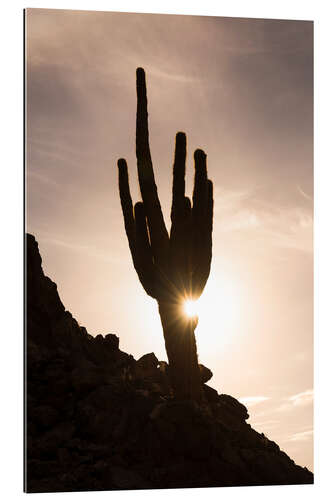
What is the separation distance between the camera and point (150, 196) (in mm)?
12164

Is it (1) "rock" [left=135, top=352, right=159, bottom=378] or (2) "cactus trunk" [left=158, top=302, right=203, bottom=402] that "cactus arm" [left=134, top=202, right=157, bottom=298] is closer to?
(2) "cactus trunk" [left=158, top=302, right=203, bottom=402]

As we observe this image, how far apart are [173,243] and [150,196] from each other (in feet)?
2.18

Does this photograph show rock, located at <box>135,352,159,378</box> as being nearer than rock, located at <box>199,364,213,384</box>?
No

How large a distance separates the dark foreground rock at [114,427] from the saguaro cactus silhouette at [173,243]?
2.05 ft

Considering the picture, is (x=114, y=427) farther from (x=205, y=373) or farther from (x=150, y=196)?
(x=150, y=196)

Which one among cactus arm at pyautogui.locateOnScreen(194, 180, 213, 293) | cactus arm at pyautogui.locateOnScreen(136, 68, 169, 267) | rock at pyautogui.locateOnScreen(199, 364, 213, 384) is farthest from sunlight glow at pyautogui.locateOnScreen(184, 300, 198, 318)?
rock at pyautogui.locateOnScreen(199, 364, 213, 384)

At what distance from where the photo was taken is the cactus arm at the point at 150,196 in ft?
39.3

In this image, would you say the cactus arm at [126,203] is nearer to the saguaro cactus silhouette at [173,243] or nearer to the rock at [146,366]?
the saguaro cactus silhouette at [173,243]

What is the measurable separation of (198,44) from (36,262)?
134 inches

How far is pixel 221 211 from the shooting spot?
12336 millimetres

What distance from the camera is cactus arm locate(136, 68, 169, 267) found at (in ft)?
39.3

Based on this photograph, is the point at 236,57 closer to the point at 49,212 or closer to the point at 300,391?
the point at 49,212

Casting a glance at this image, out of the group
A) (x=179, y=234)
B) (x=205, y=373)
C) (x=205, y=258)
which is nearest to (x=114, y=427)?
(x=205, y=373)

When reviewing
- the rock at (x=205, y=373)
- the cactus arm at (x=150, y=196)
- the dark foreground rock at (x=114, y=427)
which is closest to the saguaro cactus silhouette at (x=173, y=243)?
the cactus arm at (x=150, y=196)
